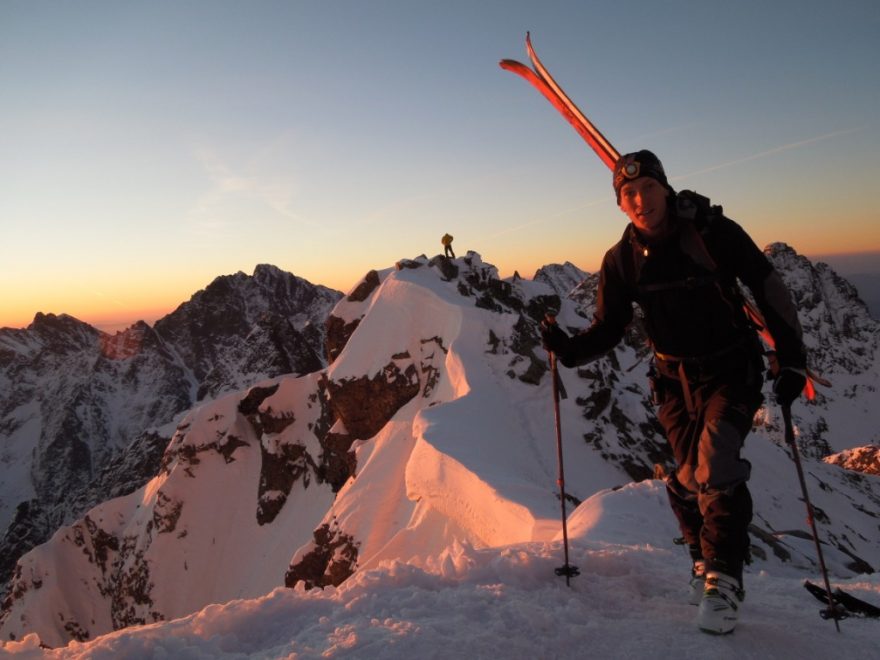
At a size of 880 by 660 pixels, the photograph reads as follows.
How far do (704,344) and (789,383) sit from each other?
564mm

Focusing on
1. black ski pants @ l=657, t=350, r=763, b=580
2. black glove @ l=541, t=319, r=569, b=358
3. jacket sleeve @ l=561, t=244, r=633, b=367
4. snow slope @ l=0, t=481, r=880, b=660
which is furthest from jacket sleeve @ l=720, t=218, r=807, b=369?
snow slope @ l=0, t=481, r=880, b=660

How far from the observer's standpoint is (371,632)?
297 centimetres

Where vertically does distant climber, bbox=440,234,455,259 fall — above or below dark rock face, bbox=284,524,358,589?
above

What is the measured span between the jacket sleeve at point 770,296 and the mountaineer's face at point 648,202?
0.45 m

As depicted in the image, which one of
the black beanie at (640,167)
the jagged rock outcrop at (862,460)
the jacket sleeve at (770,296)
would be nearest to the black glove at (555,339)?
the black beanie at (640,167)

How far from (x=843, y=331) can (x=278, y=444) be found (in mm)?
206510

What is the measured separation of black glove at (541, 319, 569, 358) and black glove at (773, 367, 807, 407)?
150 centimetres

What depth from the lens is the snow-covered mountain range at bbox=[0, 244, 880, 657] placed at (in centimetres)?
1071

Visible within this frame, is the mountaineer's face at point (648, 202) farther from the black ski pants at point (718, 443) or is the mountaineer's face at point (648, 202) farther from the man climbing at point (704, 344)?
the black ski pants at point (718, 443)

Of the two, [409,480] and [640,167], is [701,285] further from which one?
[409,480]

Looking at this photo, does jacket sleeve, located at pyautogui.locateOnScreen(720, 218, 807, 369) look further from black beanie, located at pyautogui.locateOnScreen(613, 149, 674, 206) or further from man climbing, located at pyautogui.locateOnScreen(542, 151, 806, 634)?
black beanie, located at pyautogui.locateOnScreen(613, 149, 674, 206)

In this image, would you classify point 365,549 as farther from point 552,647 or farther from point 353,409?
point 552,647

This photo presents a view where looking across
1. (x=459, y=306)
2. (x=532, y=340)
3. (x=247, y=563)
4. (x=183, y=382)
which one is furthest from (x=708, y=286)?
(x=183, y=382)

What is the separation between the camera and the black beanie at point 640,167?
388cm
